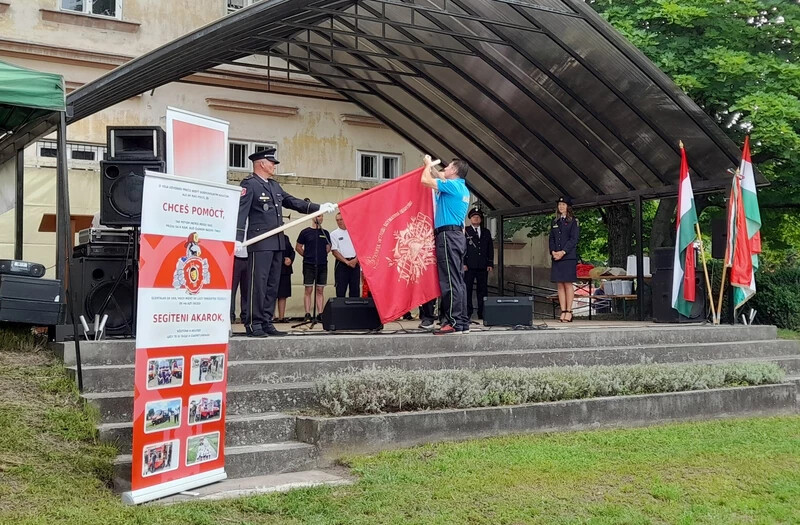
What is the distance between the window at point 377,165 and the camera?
1825cm

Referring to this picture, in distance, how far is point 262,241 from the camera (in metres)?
8.50

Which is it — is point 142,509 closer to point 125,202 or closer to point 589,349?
point 125,202

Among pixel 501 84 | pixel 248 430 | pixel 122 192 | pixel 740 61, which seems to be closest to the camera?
pixel 248 430

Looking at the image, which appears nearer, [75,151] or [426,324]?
[426,324]

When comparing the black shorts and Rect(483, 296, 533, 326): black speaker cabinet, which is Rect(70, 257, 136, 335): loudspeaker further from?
the black shorts

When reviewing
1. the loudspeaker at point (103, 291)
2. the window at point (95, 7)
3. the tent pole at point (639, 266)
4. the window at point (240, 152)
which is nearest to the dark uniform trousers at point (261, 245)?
the loudspeaker at point (103, 291)

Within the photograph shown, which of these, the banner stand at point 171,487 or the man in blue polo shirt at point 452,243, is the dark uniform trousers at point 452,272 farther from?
the banner stand at point 171,487

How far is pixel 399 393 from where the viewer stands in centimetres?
684

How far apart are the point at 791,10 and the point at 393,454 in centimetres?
1281

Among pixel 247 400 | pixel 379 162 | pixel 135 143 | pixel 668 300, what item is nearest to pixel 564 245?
pixel 668 300

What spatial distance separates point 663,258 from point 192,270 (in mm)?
9904

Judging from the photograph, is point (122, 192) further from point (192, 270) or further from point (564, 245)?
point (564, 245)

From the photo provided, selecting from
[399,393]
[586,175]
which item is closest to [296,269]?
[586,175]

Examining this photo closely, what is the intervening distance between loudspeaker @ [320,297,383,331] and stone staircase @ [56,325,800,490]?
83 cm
